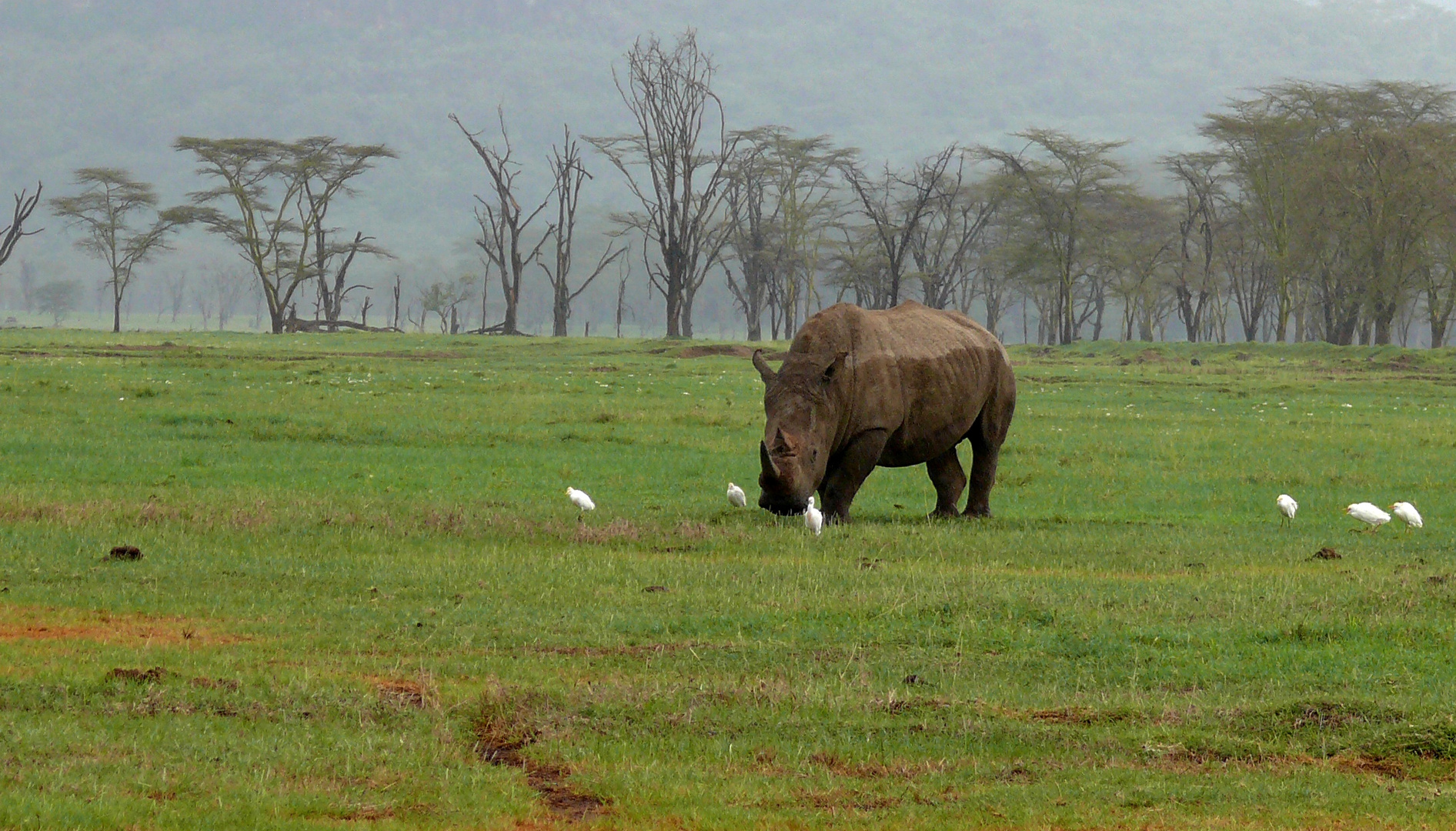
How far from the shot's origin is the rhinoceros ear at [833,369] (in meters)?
15.8

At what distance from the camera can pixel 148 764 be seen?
6738 millimetres

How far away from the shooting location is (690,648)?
959 centimetres

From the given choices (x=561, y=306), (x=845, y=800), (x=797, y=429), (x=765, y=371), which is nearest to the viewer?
(x=845, y=800)

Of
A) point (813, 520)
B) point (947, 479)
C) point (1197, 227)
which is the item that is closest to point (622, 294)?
point (1197, 227)

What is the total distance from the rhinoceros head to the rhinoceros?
1 cm

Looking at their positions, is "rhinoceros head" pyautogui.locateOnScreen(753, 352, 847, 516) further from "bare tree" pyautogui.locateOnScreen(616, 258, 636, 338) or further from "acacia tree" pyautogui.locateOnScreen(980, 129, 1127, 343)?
"bare tree" pyautogui.locateOnScreen(616, 258, 636, 338)

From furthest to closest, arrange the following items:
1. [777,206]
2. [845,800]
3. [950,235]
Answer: [950,235] < [777,206] < [845,800]

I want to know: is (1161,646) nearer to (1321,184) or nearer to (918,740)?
(918,740)

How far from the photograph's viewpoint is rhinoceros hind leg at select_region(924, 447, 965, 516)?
18.1 metres

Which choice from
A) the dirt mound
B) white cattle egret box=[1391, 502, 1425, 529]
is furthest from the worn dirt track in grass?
the dirt mound

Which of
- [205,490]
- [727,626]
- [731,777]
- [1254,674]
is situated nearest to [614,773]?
[731,777]

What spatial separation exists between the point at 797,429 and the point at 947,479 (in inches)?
129

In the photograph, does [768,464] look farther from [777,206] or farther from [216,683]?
[777,206]

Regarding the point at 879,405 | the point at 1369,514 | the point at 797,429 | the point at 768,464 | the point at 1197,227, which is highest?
the point at 1197,227
